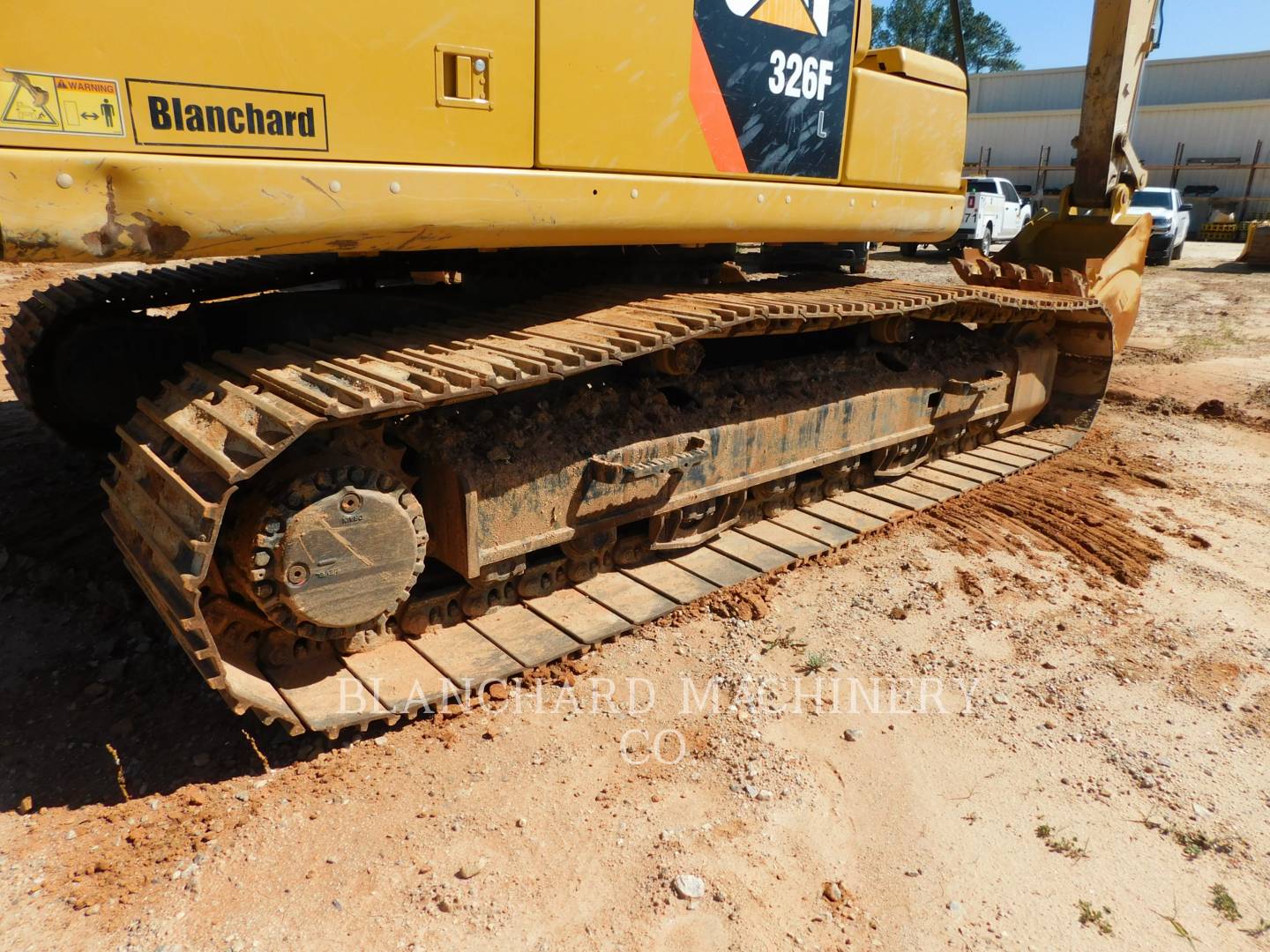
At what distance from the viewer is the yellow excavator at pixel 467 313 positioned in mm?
2643

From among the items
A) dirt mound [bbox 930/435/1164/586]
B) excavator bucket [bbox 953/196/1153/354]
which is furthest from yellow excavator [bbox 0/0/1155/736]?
excavator bucket [bbox 953/196/1153/354]

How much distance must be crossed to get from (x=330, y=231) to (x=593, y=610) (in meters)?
1.85

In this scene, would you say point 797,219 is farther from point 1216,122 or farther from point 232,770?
point 1216,122

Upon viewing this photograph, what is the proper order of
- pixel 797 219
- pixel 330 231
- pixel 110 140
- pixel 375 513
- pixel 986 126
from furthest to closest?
1. pixel 986 126
2. pixel 797 219
3. pixel 375 513
4. pixel 330 231
5. pixel 110 140

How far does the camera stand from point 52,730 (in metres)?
3.18

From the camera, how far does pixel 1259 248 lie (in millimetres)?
19250

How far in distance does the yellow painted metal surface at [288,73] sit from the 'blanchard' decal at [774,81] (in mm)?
941

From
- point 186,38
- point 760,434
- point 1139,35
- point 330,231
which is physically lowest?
point 760,434

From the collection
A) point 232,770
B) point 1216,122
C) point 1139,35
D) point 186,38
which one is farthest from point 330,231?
point 1216,122

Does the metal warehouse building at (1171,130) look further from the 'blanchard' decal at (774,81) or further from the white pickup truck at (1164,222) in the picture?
the 'blanchard' decal at (774,81)

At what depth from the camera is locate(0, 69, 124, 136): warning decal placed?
2.31 metres
